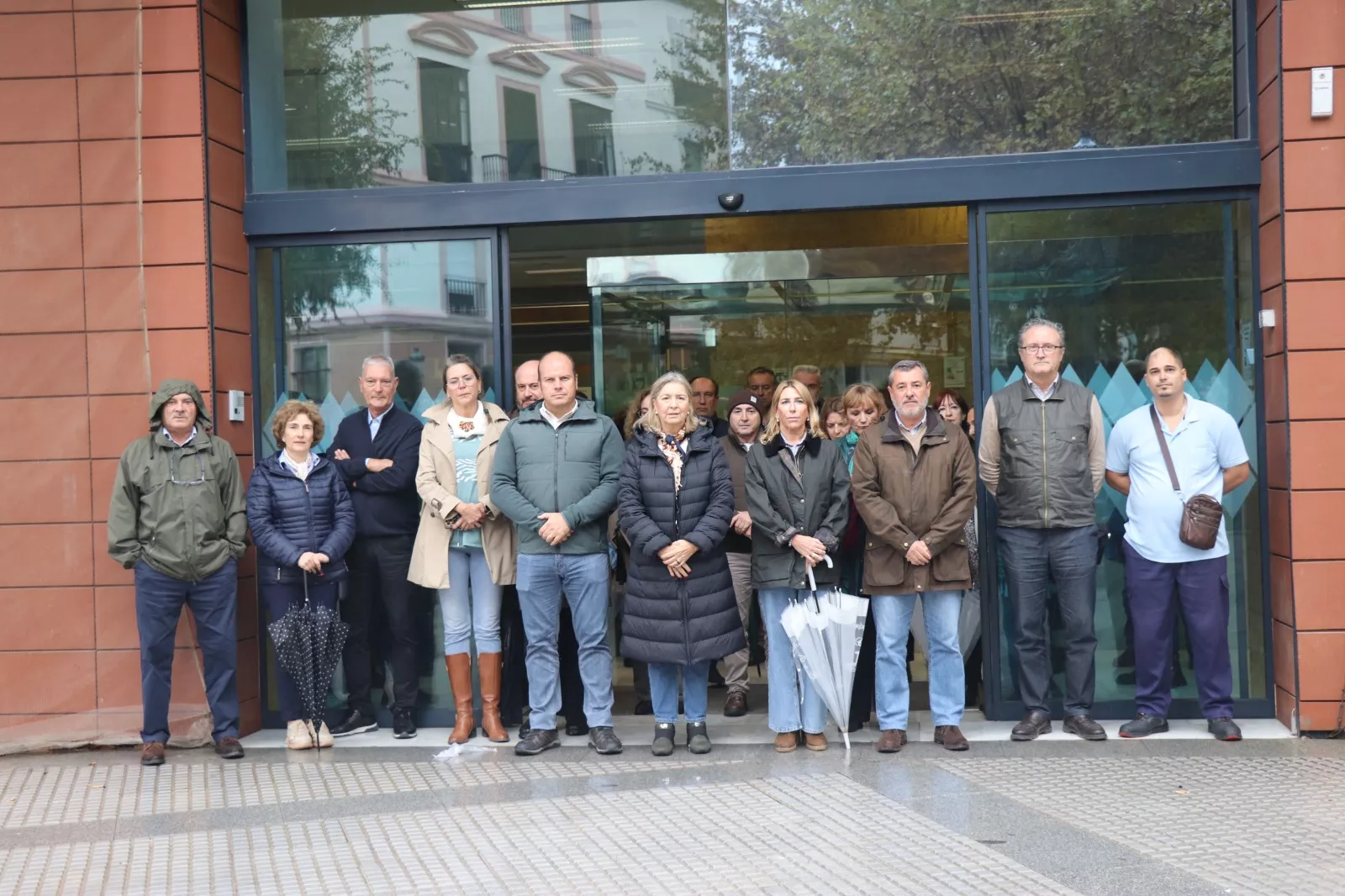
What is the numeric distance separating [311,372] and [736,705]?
3.06 m

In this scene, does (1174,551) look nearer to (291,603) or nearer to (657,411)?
(657,411)

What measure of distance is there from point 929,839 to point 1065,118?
4016mm

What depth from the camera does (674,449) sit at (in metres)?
6.71

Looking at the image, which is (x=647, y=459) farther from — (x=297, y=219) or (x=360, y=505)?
(x=297, y=219)

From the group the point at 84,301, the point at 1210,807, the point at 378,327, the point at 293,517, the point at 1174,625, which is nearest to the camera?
the point at 1210,807

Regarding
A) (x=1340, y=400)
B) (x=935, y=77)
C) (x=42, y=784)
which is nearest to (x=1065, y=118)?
(x=935, y=77)

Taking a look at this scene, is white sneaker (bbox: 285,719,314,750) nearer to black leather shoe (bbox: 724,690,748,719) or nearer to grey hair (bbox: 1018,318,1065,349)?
black leather shoe (bbox: 724,690,748,719)

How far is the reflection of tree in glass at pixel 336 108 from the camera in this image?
25.3 ft

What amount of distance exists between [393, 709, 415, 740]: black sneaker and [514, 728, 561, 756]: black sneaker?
67 centimetres

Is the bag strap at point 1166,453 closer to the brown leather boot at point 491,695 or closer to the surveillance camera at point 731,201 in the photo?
the surveillance camera at point 731,201

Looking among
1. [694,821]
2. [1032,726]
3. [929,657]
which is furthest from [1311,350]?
[694,821]

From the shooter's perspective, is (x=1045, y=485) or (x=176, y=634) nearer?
(x=1045, y=485)

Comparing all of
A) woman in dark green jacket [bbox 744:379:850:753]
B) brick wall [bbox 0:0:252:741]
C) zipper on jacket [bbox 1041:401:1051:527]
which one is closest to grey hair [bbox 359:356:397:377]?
brick wall [bbox 0:0:252:741]

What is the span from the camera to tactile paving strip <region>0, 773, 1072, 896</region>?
15.3ft
